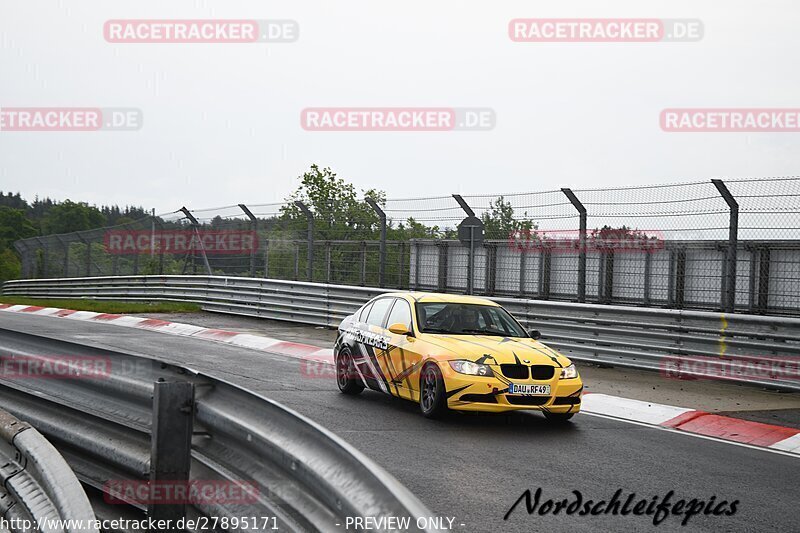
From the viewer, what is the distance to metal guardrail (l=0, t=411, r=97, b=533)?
4.07 meters

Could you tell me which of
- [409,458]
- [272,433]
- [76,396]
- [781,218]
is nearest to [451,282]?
[781,218]

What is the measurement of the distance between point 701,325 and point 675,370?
766 millimetres

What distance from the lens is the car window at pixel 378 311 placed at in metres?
10.8

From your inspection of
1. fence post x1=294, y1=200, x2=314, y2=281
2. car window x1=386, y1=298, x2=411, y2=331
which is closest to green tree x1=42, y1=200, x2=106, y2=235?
fence post x1=294, y1=200, x2=314, y2=281

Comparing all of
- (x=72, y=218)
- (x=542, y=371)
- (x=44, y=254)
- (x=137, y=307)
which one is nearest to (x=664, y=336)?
(x=542, y=371)

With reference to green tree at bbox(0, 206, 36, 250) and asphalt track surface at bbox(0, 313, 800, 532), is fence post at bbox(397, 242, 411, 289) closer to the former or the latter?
asphalt track surface at bbox(0, 313, 800, 532)

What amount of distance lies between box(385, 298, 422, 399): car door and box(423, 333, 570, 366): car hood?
22 cm

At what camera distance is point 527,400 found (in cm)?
894

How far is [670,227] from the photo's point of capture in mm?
13234

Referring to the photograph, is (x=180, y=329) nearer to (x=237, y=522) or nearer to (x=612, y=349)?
(x=612, y=349)

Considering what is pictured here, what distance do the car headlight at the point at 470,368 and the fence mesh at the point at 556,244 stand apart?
200 inches

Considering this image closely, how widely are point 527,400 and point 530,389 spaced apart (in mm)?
110

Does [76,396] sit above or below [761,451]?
above

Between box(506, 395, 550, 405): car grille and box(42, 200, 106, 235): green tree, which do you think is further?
box(42, 200, 106, 235): green tree
